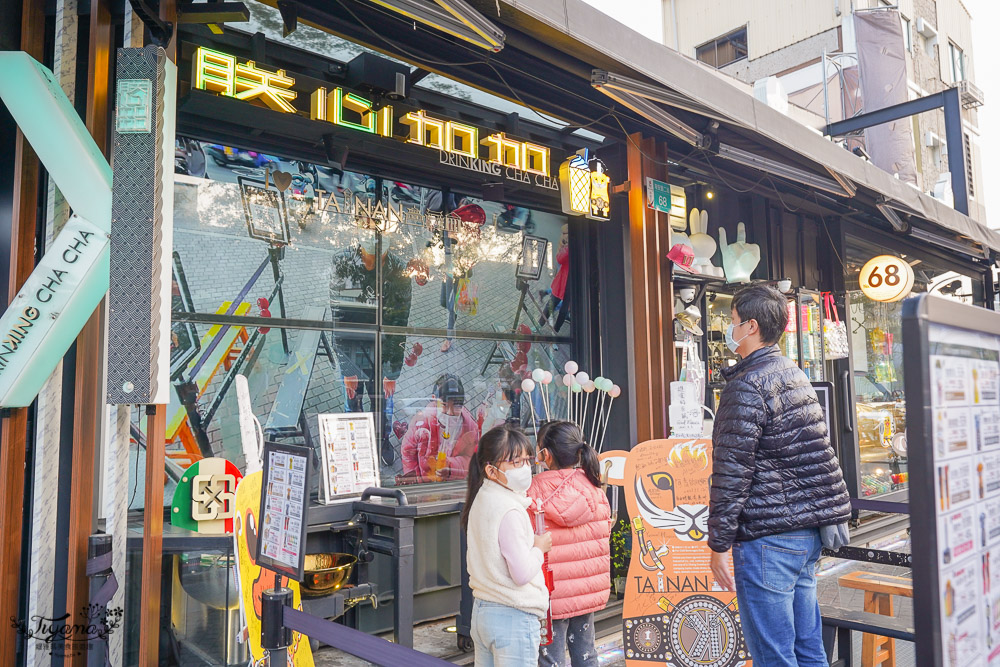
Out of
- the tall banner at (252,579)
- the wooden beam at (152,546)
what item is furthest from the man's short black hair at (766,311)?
the wooden beam at (152,546)

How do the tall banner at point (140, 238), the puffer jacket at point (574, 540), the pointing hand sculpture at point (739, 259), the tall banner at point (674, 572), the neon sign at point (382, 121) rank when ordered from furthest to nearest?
the pointing hand sculpture at point (739, 259) → the neon sign at point (382, 121) → the tall banner at point (674, 572) → the puffer jacket at point (574, 540) → the tall banner at point (140, 238)

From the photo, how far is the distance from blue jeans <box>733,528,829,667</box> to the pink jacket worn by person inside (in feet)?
10.4

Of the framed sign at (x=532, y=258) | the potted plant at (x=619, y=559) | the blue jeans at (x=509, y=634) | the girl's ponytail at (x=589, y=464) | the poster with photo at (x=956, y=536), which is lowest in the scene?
Answer: the potted plant at (x=619, y=559)

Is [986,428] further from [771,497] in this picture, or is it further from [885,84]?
[885,84]

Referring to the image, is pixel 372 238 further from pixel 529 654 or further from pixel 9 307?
pixel 529 654

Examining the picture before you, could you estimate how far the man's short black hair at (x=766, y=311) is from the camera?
271 centimetres

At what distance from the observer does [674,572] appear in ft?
11.6

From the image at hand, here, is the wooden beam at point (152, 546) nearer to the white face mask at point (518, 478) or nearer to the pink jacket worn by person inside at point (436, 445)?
the white face mask at point (518, 478)

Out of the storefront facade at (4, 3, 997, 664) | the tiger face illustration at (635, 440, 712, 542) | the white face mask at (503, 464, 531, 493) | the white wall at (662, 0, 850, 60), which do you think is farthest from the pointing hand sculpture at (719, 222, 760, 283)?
the white wall at (662, 0, 850, 60)

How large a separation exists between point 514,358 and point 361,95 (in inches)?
100

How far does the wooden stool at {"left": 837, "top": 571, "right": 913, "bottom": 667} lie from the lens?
3.61m

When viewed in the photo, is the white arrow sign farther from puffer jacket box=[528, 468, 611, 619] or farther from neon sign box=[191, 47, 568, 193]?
puffer jacket box=[528, 468, 611, 619]

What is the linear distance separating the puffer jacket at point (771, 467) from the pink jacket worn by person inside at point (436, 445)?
3.16 metres

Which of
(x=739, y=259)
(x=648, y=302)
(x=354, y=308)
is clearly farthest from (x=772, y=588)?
(x=739, y=259)
